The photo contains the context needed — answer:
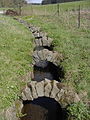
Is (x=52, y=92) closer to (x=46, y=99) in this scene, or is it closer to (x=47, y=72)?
(x=46, y=99)

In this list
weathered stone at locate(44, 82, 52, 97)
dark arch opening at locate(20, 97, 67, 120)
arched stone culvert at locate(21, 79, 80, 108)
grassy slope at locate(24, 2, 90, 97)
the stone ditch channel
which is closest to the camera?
arched stone culvert at locate(21, 79, 80, 108)

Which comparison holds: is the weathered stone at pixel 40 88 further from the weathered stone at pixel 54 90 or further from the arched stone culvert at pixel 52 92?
the weathered stone at pixel 54 90

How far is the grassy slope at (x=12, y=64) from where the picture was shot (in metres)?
9.35

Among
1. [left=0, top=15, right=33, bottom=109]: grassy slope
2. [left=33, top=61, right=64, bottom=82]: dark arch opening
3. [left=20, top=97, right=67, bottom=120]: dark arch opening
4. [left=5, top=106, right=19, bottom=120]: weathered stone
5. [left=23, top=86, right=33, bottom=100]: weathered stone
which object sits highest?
[left=0, top=15, right=33, bottom=109]: grassy slope

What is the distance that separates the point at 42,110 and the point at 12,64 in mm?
2854

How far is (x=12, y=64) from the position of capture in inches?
482

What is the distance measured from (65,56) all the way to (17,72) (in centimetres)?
343

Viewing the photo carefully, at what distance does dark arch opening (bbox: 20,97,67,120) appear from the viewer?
10.3 m


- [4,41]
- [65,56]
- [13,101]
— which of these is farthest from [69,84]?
[4,41]

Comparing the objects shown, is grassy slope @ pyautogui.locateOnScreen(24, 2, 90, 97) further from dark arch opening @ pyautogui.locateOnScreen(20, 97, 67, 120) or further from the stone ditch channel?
dark arch opening @ pyautogui.locateOnScreen(20, 97, 67, 120)

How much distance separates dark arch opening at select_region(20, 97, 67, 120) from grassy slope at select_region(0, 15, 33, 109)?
1.24 meters

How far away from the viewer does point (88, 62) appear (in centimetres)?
1251

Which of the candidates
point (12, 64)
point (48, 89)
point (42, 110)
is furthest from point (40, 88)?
point (12, 64)

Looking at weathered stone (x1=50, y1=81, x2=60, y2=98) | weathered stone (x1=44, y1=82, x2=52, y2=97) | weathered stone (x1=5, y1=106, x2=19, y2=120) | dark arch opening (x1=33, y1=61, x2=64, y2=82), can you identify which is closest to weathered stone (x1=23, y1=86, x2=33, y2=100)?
weathered stone (x1=44, y1=82, x2=52, y2=97)
